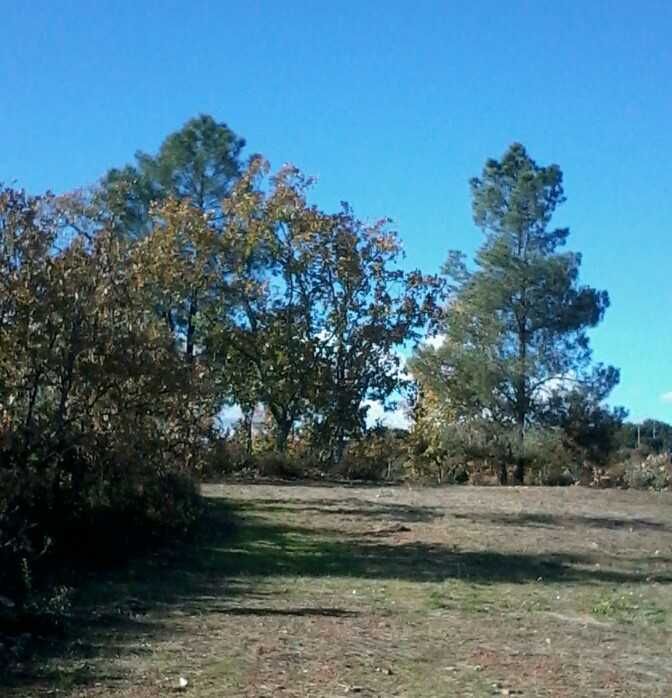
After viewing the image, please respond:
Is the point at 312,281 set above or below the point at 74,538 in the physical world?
above

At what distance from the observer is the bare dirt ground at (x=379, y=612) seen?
788cm

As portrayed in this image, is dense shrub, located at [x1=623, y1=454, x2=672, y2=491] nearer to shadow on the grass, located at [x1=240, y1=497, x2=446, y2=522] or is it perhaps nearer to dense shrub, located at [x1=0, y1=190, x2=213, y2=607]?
shadow on the grass, located at [x1=240, y1=497, x2=446, y2=522]

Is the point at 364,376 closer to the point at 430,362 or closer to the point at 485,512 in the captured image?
the point at 430,362

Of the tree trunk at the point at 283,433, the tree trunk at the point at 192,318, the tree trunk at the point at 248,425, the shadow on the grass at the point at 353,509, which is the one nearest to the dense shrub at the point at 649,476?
the tree trunk at the point at 283,433

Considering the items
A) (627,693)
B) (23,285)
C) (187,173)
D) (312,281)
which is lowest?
(627,693)

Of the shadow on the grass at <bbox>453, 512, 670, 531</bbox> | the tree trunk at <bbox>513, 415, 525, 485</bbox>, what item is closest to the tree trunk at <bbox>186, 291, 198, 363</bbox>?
the tree trunk at <bbox>513, 415, 525, 485</bbox>

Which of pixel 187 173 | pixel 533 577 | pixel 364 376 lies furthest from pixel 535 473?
pixel 533 577

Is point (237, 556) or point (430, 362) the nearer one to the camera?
point (237, 556)

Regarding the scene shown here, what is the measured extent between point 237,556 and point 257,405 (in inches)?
903

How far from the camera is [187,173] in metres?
41.8

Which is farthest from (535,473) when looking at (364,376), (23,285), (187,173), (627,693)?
(627,693)

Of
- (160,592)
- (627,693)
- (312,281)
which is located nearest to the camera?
(627,693)

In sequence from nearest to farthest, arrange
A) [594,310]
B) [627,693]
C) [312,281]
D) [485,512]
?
[627,693]
[485,512]
[312,281]
[594,310]

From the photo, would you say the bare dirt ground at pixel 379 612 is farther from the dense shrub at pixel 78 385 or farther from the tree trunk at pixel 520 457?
the tree trunk at pixel 520 457
